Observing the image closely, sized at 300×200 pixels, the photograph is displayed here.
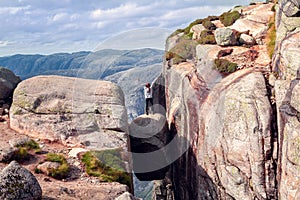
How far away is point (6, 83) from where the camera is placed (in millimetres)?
31125

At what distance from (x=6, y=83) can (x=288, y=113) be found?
24.6m

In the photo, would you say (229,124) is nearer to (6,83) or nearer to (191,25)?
(6,83)

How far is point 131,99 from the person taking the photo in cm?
3381

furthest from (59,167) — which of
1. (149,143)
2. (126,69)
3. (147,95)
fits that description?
(147,95)

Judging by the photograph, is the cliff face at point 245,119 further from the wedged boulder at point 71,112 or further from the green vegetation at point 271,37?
the wedged boulder at point 71,112

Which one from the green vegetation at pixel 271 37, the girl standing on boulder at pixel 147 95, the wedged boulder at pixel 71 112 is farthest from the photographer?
the girl standing on boulder at pixel 147 95

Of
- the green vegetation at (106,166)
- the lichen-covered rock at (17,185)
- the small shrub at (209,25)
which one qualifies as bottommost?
the green vegetation at (106,166)

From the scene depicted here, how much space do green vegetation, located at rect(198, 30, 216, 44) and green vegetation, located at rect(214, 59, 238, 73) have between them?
21.4 feet

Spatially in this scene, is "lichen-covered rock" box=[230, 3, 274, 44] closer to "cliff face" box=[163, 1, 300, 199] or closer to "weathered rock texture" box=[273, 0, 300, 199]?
"cliff face" box=[163, 1, 300, 199]

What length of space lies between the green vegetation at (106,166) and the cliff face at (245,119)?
6860 millimetres

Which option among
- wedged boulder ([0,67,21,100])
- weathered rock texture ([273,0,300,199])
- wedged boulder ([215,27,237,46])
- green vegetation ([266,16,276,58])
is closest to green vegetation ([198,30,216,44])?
wedged boulder ([215,27,237,46])

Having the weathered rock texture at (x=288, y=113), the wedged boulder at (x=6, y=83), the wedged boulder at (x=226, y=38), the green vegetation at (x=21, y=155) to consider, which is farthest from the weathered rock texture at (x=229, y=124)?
the wedged boulder at (x=6, y=83)

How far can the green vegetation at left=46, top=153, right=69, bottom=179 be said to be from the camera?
19483mm

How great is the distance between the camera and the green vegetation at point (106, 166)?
20312 millimetres
